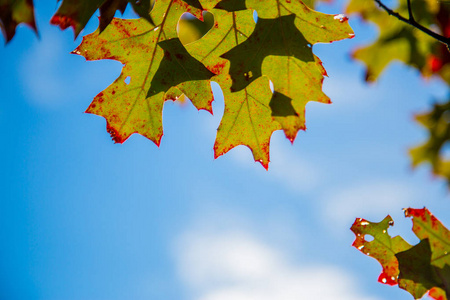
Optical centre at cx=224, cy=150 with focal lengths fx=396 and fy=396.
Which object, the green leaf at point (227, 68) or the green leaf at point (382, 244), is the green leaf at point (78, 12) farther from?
the green leaf at point (382, 244)

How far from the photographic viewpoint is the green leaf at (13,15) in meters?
1.37

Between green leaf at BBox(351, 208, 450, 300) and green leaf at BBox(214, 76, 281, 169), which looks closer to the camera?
A: green leaf at BBox(351, 208, 450, 300)

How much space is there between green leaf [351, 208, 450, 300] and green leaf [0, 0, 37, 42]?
1390 millimetres

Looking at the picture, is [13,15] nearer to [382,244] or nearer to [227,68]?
[227,68]

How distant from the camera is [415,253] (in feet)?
4.50

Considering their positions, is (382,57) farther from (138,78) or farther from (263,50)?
(138,78)

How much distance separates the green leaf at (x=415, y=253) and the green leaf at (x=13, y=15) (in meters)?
1.39

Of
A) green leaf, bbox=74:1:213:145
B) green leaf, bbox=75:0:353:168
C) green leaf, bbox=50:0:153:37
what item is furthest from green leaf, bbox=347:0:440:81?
green leaf, bbox=50:0:153:37

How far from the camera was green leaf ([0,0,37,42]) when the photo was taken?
1368 millimetres

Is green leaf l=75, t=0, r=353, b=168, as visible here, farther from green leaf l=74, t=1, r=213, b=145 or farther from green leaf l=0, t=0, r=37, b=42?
green leaf l=0, t=0, r=37, b=42

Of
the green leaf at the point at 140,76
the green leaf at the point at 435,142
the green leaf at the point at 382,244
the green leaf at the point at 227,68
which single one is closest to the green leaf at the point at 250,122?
the green leaf at the point at 227,68

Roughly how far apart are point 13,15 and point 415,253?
Result: 162cm

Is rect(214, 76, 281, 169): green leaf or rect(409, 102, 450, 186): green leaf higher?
rect(409, 102, 450, 186): green leaf

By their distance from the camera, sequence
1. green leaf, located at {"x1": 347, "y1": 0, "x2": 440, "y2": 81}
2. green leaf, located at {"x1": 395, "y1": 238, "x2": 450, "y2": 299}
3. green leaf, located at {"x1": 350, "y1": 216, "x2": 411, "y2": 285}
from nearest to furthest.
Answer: green leaf, located at {"x1": 395, "y1": 238, "x2": 450, "y2": 299} → green leaf, located at {"x1": 350, "y1": 216, "x2": 411, "y2": 285} → green leaf, located at {"x1": 347, "y1": 0, "x2": 440, "y2": 81}
